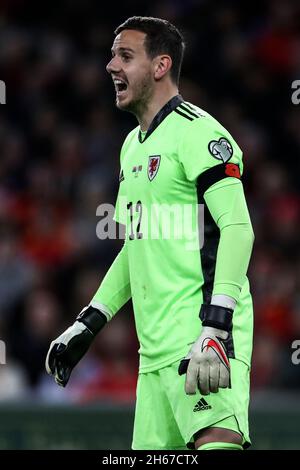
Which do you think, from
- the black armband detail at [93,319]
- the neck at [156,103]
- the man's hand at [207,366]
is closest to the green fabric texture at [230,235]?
the man's hand at [207,366]

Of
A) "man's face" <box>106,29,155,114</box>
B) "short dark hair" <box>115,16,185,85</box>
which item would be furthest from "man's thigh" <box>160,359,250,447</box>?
"short dark hair" <box>115,16,185,85</box>

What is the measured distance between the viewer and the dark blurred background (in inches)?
314

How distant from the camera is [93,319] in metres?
4.33

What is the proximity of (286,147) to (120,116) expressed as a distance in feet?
4.92

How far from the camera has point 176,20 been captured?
11.0 meters

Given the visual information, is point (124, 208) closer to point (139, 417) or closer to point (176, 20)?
point (139, 417)

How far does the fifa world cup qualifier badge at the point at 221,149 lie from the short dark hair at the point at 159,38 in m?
0.43

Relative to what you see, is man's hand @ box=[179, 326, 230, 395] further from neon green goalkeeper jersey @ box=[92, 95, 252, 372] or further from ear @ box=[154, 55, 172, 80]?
ear @ box=[154, 55, 172, 80]

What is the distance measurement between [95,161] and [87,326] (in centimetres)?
544

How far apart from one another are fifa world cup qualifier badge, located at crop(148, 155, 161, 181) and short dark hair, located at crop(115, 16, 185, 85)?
0.36m

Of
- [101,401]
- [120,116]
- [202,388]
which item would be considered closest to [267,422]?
[101,401]

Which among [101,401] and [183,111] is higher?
[183,111]

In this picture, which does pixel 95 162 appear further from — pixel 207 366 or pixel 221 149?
pixel 207 366

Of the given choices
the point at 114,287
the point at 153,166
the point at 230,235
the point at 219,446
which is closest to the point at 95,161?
the point at 114,287
